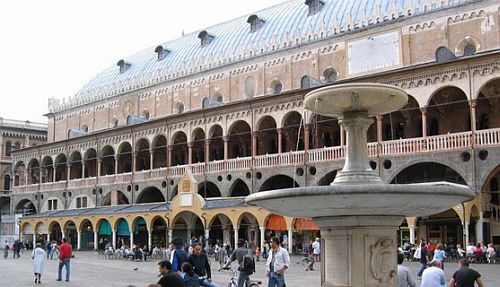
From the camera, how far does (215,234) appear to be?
4469cm

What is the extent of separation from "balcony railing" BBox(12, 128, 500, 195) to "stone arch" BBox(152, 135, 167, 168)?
2.40 metres

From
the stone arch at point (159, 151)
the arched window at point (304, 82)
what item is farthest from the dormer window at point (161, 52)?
the arched window at point (304, 82)

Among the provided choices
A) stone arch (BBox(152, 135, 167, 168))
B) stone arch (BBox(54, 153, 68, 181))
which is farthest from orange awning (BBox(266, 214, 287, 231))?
stone arch (BBox(54, 153, 68, 181))

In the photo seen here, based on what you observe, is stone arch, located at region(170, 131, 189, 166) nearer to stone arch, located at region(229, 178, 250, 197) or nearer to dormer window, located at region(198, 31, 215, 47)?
stone arch, located at region(229, 178, 250, 197)

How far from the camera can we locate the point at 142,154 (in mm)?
51781

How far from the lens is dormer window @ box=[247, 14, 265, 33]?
4867 cm

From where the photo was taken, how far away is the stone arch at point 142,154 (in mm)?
48688

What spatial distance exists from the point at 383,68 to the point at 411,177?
6.48 m

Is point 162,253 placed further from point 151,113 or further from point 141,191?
point 151,113

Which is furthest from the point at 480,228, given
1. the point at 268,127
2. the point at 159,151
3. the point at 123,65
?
the point at 123,65

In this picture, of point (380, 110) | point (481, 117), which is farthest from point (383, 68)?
point (380, 110)

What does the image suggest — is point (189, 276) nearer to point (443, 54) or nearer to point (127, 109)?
point (443, 54)

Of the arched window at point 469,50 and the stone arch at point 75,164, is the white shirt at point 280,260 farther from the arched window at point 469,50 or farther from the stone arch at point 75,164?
the stone arch at point 75,164

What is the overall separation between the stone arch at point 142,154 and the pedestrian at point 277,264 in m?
34.8
